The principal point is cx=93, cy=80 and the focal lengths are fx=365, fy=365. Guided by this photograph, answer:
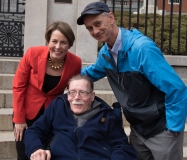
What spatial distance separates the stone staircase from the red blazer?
1.06 meters

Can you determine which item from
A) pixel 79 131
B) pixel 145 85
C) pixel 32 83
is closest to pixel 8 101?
pixel 32 83

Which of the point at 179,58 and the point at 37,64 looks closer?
the point at 37,64

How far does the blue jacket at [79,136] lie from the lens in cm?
291

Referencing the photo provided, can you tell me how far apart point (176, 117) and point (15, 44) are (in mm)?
5299

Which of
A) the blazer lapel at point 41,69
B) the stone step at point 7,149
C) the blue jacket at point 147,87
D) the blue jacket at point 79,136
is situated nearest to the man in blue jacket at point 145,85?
the blue jacket at point 147,87

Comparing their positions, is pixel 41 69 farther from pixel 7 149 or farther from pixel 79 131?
pixel 7 149

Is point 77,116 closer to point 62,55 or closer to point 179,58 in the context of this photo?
point 62,55

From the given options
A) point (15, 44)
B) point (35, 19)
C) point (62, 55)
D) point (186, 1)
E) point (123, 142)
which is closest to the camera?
point (123, 142)

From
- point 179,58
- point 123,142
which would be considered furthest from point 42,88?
point 179,58

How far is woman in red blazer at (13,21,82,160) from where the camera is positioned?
3.22 metres

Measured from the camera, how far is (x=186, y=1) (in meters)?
23.7

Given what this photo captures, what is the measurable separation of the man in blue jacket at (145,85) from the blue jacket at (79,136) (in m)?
0.20

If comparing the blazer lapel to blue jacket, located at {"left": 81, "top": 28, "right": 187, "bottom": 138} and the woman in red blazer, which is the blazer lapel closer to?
the woman in red blazer

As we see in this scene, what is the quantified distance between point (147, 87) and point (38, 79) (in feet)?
3.40
